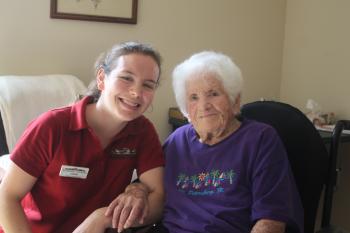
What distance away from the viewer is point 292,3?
3158 millimetres

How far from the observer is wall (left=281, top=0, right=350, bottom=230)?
264 cm

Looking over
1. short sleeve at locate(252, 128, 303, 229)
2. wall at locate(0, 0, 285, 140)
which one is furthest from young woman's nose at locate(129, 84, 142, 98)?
wall at locate(0, 0, 285, 140)

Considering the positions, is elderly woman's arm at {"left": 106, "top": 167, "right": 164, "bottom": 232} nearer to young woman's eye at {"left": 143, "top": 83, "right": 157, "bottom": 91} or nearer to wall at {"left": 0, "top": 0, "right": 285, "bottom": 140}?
young woman's eye at {"left": 143, "top": 83, "right": 157, "bottom": 91}

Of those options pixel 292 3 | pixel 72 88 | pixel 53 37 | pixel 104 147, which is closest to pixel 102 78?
pixel 104 147

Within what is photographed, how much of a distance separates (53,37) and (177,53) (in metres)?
0.88

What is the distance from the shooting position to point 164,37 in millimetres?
2848

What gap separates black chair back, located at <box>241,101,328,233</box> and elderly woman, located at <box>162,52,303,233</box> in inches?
5.4

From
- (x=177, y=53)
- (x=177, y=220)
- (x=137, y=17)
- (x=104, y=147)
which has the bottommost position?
(x=177, y=220)

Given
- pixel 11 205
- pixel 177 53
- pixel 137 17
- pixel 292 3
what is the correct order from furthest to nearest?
pixel 292 3 → pixel 177 53 → pixel 137 17 → pixel 11 205

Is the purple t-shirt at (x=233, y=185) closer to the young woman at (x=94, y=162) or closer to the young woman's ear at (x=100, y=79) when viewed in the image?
the young woman at (x=94, y=162)

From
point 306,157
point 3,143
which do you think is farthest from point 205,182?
point 3,143

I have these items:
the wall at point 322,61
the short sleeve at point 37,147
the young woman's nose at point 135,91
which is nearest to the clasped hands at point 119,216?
the short sleeve at point 37,147

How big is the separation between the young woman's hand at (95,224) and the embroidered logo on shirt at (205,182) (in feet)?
0.97

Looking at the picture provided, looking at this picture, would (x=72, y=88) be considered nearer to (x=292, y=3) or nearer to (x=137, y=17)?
(x=137, y=17)
